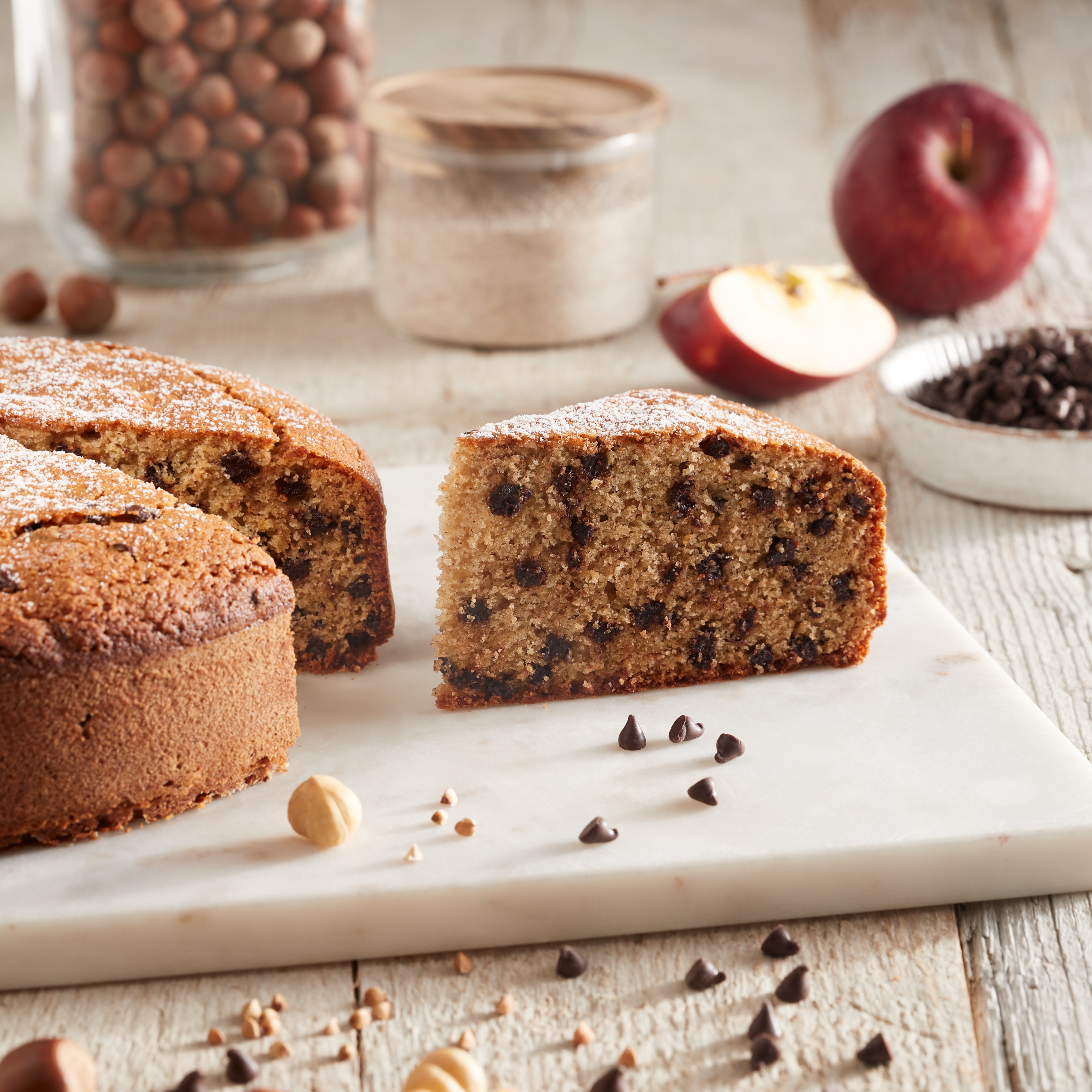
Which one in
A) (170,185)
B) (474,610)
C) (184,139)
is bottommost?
(474,610)

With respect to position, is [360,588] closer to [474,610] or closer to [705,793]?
[474,610]

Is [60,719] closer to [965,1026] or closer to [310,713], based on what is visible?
[310,713]

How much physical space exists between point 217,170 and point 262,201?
0.19 metres

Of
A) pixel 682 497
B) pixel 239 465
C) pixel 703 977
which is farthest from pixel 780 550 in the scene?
pixel 239 465

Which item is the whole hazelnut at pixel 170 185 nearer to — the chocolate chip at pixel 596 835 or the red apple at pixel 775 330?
the red apple at pixel 775 330

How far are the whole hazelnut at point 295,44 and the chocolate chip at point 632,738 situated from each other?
300cm

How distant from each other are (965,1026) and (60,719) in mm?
1487

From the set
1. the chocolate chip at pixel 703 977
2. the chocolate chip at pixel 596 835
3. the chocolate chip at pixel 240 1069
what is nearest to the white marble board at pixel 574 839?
the chocolate chip at pixel 596 835

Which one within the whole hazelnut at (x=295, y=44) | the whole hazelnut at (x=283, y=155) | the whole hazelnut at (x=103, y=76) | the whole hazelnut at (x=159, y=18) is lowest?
the whole hazelnut at (x=283, y=155)

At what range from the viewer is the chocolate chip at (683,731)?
2703 millimetres

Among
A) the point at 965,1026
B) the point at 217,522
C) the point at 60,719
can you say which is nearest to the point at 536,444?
the point at 217,522

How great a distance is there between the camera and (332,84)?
4.91 meters

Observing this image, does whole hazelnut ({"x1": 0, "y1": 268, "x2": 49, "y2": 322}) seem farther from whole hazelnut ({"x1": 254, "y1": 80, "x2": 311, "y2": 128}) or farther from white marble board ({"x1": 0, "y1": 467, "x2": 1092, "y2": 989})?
white marble board ({"x1": 0, "y1": 467, "x2": 1092, "y2": 989})

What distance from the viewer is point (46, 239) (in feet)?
20.2
